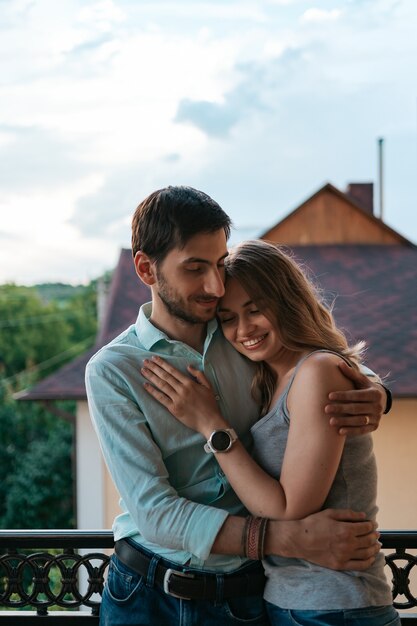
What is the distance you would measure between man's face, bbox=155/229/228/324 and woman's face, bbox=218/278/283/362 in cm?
3

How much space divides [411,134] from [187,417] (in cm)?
2497

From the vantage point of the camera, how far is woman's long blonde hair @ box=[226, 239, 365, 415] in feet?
5.06

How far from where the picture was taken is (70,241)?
1479 inches

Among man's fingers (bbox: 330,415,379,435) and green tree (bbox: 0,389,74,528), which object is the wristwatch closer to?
man's fingers (bbox: 330,415,379,435)

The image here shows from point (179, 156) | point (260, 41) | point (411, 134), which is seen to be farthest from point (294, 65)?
point (411, 134)

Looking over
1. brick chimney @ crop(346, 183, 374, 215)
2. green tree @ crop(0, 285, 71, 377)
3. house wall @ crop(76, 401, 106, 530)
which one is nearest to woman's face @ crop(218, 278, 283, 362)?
house wall @ crop(76, 401, 106, 530)

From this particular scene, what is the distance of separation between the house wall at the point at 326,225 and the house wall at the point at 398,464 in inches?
142

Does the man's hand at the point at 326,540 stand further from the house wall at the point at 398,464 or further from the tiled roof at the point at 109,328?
the tiled roof at the point at 109,328

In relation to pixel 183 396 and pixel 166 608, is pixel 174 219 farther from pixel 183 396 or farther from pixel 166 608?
pixel 166 608

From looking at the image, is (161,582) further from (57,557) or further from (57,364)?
(57,364)

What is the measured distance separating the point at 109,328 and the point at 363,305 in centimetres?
303

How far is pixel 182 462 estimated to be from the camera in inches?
61.3

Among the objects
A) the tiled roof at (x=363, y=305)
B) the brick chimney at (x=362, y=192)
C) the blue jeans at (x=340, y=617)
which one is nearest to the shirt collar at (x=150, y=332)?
the blue jeans at (x=340, y=617)

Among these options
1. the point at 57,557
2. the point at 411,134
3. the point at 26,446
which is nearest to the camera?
the point at 57,557
